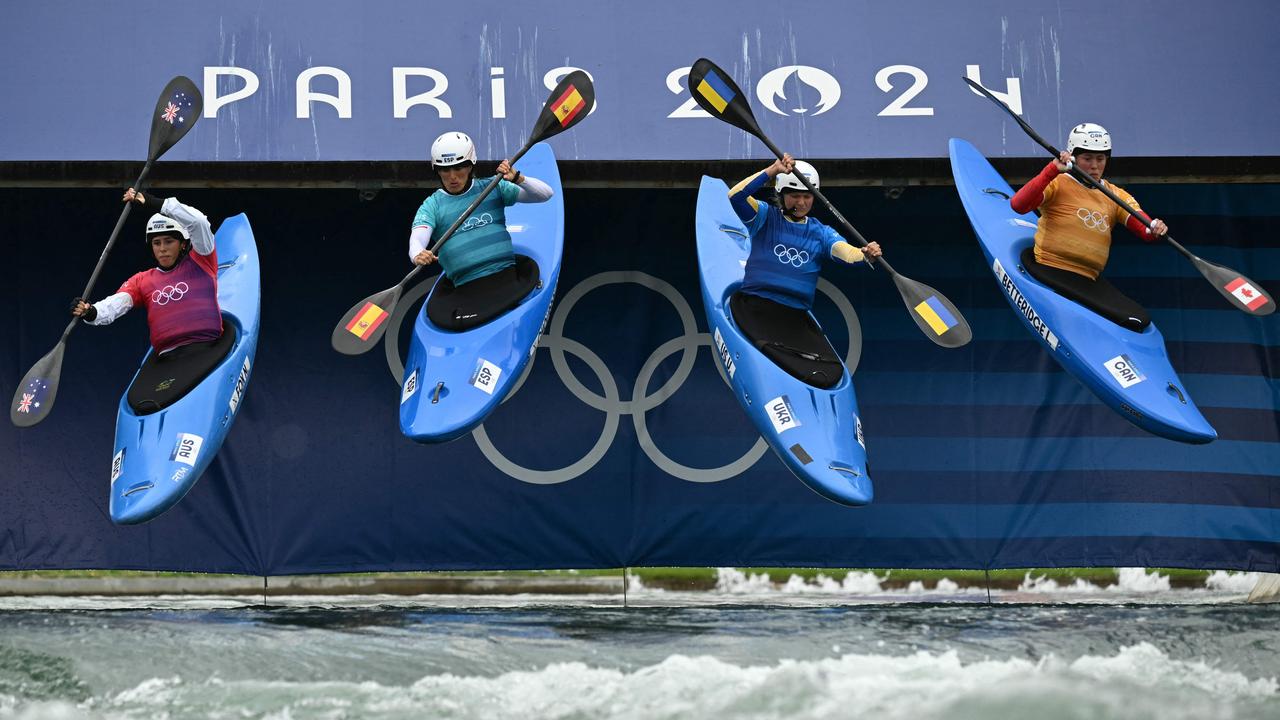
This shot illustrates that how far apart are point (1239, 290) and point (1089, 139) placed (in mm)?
998

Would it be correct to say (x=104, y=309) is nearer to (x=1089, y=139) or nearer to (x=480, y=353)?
(x=480, y=353)

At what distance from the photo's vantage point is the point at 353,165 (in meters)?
8.29

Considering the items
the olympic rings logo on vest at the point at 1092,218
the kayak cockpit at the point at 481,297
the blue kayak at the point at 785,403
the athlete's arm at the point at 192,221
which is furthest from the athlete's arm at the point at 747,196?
the athlete's arm at the point at 192,221

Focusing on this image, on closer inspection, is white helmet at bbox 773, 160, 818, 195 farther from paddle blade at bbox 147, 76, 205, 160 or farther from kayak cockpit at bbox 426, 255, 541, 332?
paddle blade at bbox 147, 76, 205, 160

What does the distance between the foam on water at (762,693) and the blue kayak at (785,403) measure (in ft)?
2.91

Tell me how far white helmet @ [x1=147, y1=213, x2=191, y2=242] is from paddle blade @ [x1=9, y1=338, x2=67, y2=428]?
64cm

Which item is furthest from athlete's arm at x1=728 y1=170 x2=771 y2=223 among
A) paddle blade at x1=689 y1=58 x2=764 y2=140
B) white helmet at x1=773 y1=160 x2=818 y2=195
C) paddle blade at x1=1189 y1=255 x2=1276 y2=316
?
paddle blade at x1=1189 y1=255 x2=1276 y2=316

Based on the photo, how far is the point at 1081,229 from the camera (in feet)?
27.3

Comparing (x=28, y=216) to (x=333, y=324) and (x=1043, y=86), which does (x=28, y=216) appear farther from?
(x=1043, y=86)

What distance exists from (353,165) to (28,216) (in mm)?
1956

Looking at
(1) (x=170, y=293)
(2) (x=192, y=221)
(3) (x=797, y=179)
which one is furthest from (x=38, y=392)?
(3) (x=797, y=179)

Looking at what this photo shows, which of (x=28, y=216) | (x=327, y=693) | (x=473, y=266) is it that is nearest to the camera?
(x=327, y=693)

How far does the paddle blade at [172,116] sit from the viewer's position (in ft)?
26.4

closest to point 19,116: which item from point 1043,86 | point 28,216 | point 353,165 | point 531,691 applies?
point 28,216
